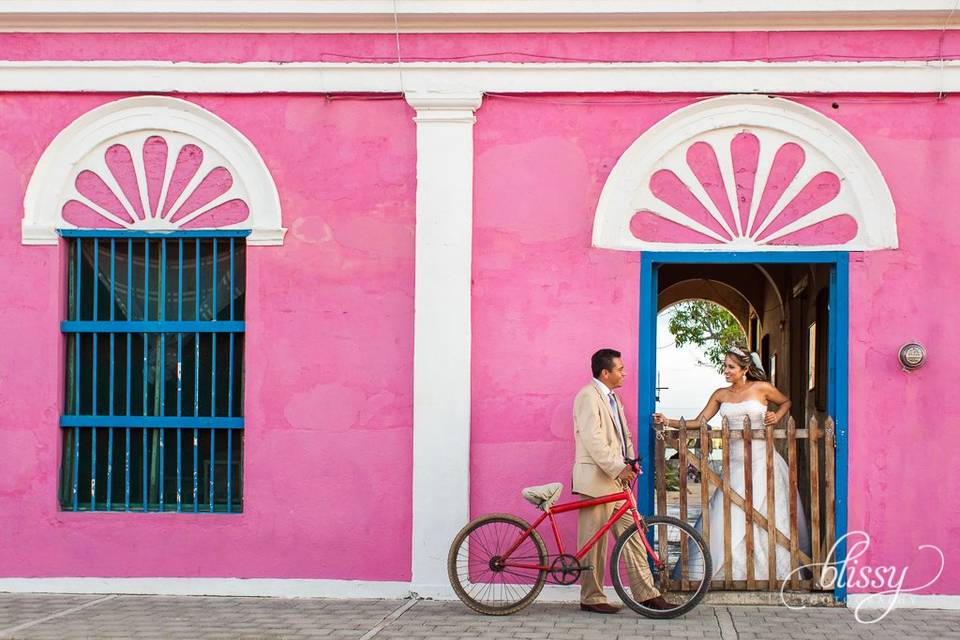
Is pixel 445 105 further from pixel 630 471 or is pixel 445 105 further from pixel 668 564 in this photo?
pixel 668 564

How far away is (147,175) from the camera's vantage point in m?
9.51

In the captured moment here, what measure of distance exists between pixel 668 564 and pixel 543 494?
3.61ft

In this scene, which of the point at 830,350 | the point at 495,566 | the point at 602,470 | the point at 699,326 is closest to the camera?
the point at 602,470

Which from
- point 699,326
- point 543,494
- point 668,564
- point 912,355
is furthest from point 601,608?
point 699,326

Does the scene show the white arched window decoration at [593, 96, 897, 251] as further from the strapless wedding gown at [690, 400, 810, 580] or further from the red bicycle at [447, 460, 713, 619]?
the red bicycle at [447, 460, 713, 619]

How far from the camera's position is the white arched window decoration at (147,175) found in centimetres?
942

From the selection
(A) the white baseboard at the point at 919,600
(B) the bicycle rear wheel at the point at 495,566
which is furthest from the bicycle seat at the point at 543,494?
(A) the white baseboard at the point at 919,600

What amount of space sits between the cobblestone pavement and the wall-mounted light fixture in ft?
5.55

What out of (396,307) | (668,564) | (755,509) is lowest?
(668,564)

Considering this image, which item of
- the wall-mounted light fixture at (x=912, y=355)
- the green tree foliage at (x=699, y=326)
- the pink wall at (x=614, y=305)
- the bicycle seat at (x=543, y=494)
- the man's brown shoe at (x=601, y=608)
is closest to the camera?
the bicycle seat at (x=543, y=494)

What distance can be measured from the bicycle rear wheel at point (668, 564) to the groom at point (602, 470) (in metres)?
0.06

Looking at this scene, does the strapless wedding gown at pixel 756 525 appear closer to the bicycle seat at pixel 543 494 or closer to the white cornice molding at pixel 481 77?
the bicycle seat at pixel 543 494

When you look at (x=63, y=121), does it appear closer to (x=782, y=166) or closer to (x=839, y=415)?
(x=782, y=166)

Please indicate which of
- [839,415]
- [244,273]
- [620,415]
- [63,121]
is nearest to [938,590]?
[839,415]
